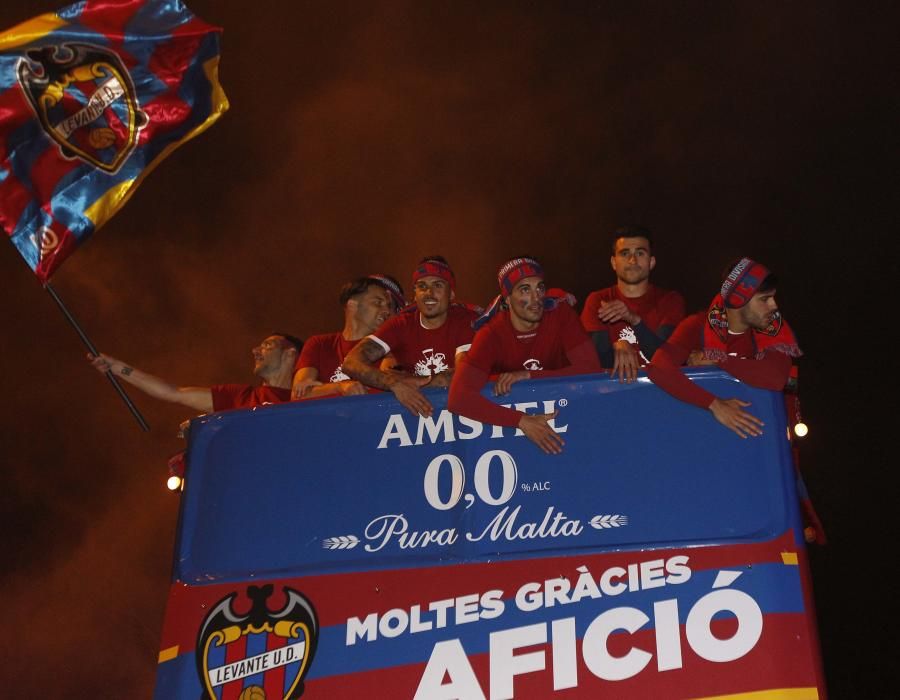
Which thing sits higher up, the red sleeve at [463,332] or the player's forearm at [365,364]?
the red sleeve at [463,332]

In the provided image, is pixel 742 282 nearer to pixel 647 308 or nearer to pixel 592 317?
pixel 647 308

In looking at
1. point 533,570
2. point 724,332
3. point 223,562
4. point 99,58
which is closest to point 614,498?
point 533,570

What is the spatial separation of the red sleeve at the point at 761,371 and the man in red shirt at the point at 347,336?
96.4 inches

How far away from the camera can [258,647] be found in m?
4.52

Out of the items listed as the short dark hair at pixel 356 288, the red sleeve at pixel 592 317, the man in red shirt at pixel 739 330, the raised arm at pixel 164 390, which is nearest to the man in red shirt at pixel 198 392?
the raised arm at pixel 164 390

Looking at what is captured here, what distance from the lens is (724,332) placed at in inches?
210

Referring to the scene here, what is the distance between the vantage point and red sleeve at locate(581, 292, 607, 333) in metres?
6.25

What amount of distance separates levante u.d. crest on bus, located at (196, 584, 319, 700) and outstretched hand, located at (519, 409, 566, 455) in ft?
3.71

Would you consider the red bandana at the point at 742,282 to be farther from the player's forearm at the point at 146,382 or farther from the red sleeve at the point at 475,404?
the player's forearm at the point at 146,382

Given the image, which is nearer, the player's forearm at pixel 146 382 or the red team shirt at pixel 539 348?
the red team shirt at pixel 539 348

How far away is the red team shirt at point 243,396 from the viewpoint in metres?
6.70

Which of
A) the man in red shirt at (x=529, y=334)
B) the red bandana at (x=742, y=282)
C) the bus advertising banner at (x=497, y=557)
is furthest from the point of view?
the man in red shirt at (x=529, y=334)

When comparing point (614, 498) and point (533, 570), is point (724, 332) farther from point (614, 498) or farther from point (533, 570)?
point (533, 570)

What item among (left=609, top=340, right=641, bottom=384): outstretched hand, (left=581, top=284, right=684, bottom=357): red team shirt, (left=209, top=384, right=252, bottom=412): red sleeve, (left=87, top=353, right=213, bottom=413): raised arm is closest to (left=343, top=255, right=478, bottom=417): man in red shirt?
(left=581, top=284, right=684, bottom=357): red team shirt
